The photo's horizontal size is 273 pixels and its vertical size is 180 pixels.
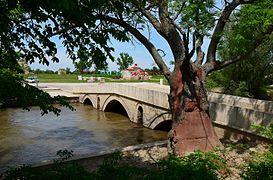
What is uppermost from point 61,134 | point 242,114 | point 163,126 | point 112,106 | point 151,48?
point 151,48

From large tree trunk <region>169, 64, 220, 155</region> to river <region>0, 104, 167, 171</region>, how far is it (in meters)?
5.67

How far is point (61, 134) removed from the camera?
1873cm

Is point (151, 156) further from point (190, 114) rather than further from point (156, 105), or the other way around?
point (156, 105)

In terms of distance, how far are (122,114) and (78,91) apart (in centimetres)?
944

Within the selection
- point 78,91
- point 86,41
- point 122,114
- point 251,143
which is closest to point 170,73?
point 251,143

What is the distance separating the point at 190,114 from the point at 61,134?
441 inches

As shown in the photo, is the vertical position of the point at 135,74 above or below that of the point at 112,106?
above

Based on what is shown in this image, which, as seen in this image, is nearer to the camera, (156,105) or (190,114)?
(190,114)

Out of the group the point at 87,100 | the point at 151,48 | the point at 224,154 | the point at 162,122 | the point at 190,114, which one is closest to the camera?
the point at 224,154

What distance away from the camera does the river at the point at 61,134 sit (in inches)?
574

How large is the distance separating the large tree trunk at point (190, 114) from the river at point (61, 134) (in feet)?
18.6

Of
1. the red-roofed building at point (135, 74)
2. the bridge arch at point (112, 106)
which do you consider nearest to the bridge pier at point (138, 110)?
→ the bridge arch at point (112, 106)

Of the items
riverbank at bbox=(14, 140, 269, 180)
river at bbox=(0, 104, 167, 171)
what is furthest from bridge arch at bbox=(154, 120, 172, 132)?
riverbank at bbox=(14, 140, 269, 180)

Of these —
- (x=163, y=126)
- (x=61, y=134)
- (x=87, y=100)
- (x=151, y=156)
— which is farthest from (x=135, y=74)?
(x=151, y=156)
